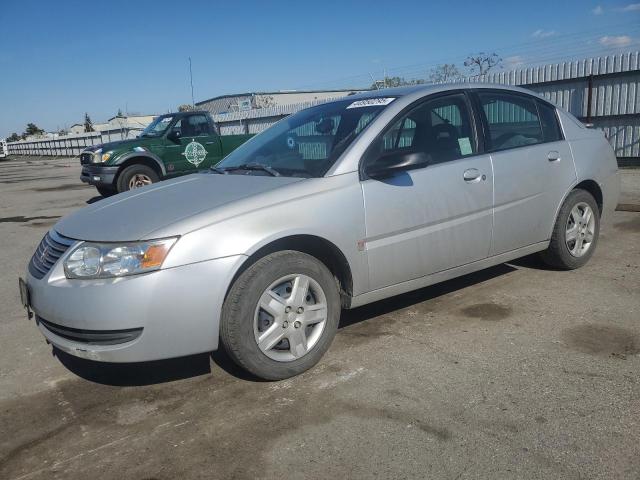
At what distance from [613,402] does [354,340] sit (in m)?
1.59

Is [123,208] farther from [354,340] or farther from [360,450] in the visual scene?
[360,450]

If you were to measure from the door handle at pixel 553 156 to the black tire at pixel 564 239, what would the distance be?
1.26ft

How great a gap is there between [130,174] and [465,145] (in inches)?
330

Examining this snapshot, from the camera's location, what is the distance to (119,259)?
2.87 meters

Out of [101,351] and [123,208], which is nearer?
[101,351]

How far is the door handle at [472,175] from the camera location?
3.95 meters

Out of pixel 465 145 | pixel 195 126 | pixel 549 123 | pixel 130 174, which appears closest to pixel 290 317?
pixel 465 145

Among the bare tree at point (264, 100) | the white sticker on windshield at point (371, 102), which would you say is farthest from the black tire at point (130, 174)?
the bare tree at point (264, 100)

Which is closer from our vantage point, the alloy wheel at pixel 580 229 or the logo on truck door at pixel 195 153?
the alloy wheel at pixel 580 229

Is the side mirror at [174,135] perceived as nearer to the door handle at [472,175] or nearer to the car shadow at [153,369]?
the car shadow at [153,369]

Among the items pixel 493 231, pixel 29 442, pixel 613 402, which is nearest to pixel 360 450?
pixel 613 402

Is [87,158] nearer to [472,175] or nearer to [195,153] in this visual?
[195,153]

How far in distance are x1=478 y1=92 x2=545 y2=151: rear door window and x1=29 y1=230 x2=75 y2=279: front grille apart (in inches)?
118

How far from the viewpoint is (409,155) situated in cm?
345
